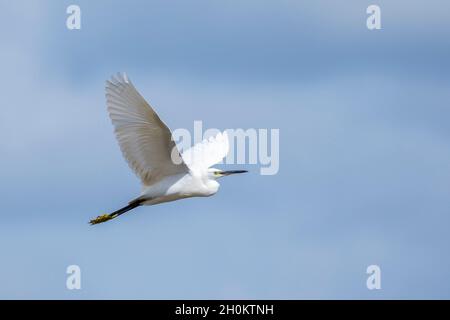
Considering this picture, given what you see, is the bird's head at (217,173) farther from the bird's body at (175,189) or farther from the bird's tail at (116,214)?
the bird's tail at (116,214)

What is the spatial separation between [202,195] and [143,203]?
2.91 feet

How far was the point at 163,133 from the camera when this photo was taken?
641 inches

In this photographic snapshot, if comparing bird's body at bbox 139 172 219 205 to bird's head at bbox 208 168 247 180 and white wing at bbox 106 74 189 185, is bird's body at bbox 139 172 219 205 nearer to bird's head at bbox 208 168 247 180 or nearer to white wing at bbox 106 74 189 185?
white wing at bbox 106 74 189 185

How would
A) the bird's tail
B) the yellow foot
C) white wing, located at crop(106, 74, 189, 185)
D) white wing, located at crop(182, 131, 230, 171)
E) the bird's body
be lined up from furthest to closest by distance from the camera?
white wing, located at crop(182, 131, 230, 171), the yellow foot, the bird's tail, the bird's body, white wing, located at crop(106, 74, 189, 185)

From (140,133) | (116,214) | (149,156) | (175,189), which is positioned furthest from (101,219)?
(140,133)

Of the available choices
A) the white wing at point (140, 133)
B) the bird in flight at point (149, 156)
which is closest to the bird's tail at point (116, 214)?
the bird in flight at point (149, 156)

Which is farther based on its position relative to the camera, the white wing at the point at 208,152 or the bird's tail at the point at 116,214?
the white wing at the point at 208,152

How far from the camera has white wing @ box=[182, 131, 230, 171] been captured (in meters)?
18.8

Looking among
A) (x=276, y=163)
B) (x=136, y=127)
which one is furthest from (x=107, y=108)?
(x=276, y=163)

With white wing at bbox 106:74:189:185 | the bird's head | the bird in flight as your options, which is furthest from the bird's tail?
the bird's head

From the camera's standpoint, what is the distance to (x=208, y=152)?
19047 mm

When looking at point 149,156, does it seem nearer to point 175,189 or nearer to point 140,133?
point 140,133

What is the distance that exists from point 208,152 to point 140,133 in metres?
2.75

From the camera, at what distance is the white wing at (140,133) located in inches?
634
